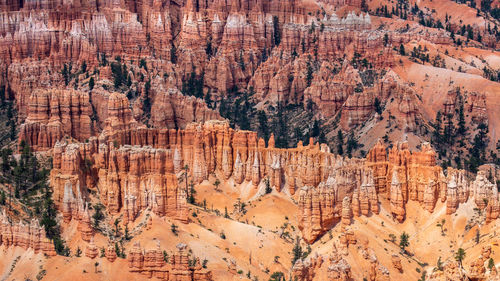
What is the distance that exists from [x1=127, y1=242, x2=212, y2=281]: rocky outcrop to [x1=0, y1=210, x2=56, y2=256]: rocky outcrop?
6349 millimetres

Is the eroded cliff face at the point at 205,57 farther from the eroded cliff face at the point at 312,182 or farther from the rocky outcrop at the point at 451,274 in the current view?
the rocky outcrop at the point at 451,274

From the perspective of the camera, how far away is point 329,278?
9556cm

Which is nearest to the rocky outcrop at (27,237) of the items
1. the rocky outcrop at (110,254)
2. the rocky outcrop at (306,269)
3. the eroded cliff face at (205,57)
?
the rocky outcrop at (110,254)

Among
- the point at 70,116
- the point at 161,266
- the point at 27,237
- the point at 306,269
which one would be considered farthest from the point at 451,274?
the point at 70,116

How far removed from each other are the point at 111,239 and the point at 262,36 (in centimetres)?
8188


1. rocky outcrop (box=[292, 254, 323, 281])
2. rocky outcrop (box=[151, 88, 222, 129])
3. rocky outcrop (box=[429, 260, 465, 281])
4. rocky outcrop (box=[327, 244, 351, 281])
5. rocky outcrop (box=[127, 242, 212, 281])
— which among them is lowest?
rocky outcrop (box=[151, 88, 222, 129])

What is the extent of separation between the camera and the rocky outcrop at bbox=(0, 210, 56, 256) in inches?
3789

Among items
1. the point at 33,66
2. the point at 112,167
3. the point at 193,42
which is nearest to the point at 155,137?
the point at 112,167

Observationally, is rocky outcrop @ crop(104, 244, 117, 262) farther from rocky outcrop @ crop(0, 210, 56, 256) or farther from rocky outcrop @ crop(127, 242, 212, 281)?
rocky outcrop @ crop(0, 210, 56, 256)

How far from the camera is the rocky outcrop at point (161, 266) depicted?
93.9m

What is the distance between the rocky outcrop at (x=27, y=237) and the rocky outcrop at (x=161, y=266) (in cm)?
635

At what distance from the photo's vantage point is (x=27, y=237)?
9719 centimetres

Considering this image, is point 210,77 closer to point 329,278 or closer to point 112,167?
point 112,167

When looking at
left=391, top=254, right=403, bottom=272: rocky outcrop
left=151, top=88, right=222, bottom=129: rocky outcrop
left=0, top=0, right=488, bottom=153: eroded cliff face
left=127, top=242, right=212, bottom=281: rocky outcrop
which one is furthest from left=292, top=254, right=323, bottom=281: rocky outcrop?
left=151, top=88, right=222, bottom=129: rocky outcrop
